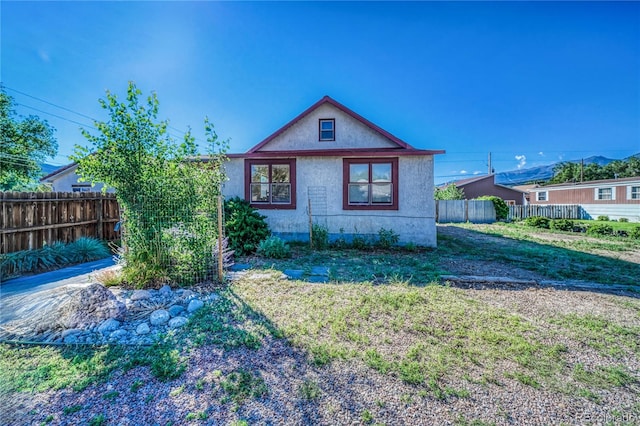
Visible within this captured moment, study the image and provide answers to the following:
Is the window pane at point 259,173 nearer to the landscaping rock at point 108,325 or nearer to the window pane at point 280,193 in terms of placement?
the window pane at point 280,193

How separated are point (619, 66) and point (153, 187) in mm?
18128

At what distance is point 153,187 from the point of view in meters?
4.82

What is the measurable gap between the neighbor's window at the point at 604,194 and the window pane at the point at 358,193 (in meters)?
24.9

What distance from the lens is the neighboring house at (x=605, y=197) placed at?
19.3m

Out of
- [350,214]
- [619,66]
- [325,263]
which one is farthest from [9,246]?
[619,66]

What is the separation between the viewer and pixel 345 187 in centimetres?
913

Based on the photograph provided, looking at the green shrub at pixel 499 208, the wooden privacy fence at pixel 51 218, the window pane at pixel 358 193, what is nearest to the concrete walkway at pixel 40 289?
the wooden privacy fence at pixel 51 218

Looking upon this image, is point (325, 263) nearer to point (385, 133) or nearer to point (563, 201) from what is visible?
point (385, 133)

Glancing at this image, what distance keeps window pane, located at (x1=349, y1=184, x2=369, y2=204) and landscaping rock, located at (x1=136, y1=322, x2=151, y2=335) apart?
6.97 m

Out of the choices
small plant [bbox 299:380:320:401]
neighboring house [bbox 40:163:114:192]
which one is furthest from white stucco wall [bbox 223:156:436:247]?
neighboring house [bbox 40:163:114:192]

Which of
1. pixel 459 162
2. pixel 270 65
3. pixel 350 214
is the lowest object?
pixel 350 214

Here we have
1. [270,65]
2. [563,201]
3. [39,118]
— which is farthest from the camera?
[563,201]

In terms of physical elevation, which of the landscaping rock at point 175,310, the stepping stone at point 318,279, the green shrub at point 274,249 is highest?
the green shrub at point 274,249

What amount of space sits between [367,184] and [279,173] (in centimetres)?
325
